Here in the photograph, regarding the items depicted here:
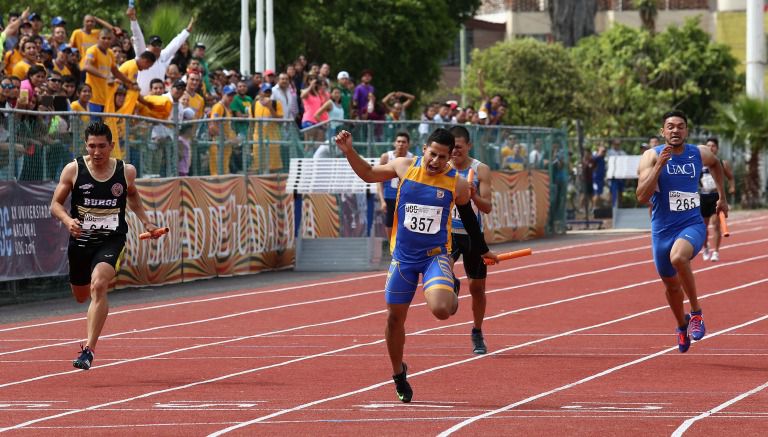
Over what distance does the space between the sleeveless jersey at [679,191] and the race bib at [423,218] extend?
332cm

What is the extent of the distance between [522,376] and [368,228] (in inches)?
561

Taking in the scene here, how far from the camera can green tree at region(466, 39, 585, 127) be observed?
47781 mm

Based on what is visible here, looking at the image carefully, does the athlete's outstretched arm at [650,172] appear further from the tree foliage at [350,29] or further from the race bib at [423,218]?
the tree foliage at [350,29]

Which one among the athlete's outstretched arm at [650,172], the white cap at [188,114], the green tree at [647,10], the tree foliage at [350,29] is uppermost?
the green tree at [647,10]

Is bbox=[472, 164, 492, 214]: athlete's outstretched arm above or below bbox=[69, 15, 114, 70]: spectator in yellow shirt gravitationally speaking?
below

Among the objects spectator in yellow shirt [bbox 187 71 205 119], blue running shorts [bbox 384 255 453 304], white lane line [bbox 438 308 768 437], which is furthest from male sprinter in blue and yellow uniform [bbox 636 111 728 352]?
spectator in yellow shirt [bbox 187 71 205 119]

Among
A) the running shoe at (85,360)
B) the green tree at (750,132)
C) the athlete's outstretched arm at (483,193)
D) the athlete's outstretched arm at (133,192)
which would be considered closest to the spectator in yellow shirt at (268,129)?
the athlete's outstretched arm at (483,193)

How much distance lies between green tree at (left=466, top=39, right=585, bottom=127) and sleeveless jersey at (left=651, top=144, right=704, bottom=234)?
33.8m

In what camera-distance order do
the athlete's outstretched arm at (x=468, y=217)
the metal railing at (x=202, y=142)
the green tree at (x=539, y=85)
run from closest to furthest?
the athlete's outstretched arm at (x=468, y=217)
the metal railing at (x=202, y=142)
the green tree at (x=539, y=85)

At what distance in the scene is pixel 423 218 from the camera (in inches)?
435

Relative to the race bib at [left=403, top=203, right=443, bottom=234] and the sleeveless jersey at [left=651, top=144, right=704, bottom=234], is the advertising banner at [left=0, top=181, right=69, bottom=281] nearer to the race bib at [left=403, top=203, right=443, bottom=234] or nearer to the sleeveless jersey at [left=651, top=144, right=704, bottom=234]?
the sleeveless jersey at [left=651, top=144, right=704, bottom=234]

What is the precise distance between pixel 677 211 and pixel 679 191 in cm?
17

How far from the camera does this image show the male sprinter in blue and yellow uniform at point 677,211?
534 inches

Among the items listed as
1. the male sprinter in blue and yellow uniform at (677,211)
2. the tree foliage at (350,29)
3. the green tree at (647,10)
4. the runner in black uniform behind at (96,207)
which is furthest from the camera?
the green tree at (647,10)
